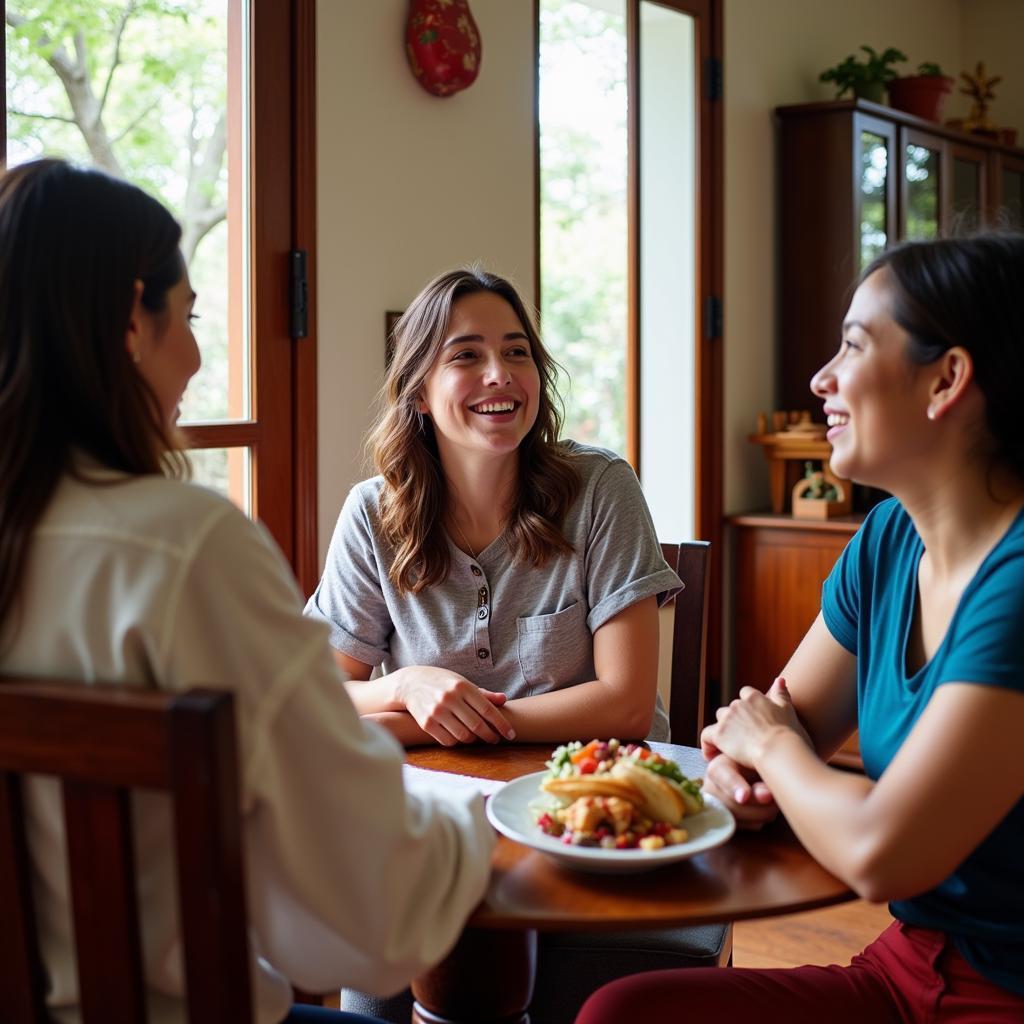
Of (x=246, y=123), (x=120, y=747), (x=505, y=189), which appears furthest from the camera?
(x=505, y=189)

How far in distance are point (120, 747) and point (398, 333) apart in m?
1.42

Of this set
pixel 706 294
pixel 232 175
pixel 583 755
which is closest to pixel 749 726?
pixel 583 755

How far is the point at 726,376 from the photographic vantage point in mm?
4199

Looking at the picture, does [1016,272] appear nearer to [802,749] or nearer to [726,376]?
[802,749]

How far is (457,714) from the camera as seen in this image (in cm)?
168

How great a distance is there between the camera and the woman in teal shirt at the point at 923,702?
116cm

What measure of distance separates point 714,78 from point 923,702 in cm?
311

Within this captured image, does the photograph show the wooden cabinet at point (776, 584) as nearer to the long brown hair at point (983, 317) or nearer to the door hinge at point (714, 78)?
the door hinge at point (714, 78)

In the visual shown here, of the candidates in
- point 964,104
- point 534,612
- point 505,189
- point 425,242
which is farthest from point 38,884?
point 964,104

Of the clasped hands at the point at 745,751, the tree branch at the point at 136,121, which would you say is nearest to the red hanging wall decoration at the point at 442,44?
the tree branch at the point at 136,121

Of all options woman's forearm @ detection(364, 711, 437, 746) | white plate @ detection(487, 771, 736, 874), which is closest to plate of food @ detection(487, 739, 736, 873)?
white plate @ detection(487, 771, 736, 874)

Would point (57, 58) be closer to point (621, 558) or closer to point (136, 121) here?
point (136, 121)

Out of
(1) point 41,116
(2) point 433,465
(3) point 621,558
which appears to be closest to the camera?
(3) point 621,558

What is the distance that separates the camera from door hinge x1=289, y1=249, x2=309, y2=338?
2.74m
